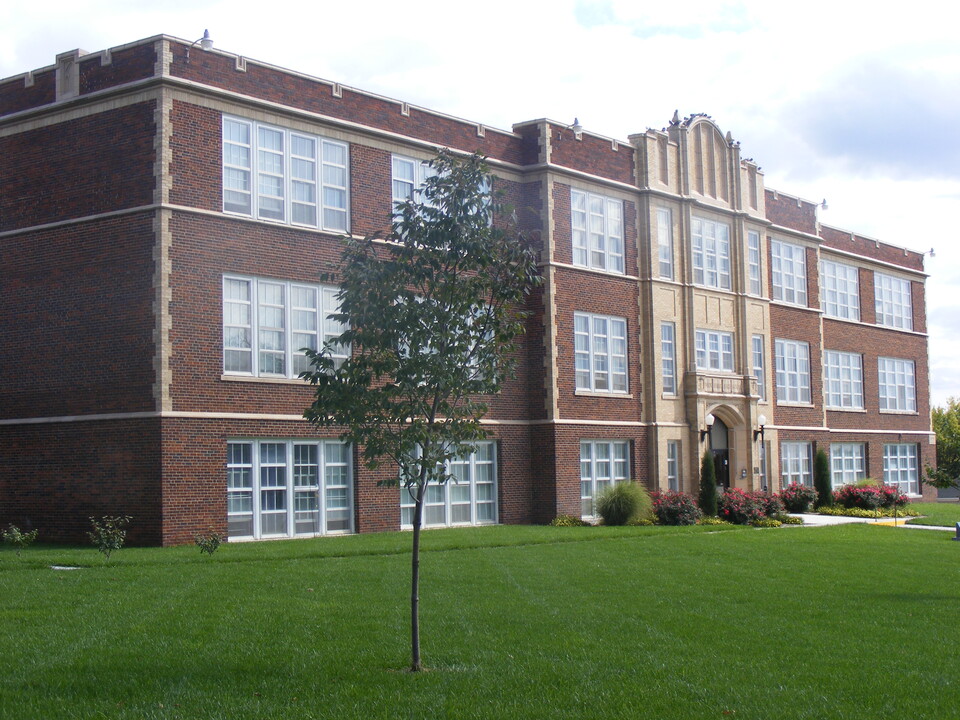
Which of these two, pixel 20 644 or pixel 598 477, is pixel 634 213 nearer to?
pixel 598 477

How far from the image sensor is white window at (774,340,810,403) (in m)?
41.3

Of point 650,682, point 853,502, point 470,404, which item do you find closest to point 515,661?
point 650,682

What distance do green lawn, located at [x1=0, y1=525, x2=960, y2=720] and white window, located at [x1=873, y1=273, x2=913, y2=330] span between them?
30260 millimetres

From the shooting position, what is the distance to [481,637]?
1234cm

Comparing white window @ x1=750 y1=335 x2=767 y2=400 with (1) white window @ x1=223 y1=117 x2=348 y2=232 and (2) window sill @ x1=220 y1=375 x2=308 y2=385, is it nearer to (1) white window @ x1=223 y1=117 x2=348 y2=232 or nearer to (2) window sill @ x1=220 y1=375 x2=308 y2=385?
(1) white window @ x1=223 y1=117 x2=348 y2=232

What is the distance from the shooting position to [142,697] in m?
9.44

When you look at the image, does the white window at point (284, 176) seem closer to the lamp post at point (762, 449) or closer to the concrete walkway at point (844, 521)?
the concrete walkway at point (844, 521)

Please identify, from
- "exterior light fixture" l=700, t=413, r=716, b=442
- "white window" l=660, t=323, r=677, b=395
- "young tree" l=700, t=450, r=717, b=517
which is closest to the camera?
"young tree" l=700, t=450, r=717, b=517

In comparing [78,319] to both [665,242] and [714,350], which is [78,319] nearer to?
[665,242]

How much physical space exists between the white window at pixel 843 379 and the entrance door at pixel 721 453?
8.55 meters

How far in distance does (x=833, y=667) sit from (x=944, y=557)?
1295cm

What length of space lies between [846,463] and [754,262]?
10.9m

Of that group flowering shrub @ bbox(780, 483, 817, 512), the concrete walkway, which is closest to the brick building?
the concrete walkway

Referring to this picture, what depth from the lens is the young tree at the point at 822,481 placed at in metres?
39.1
